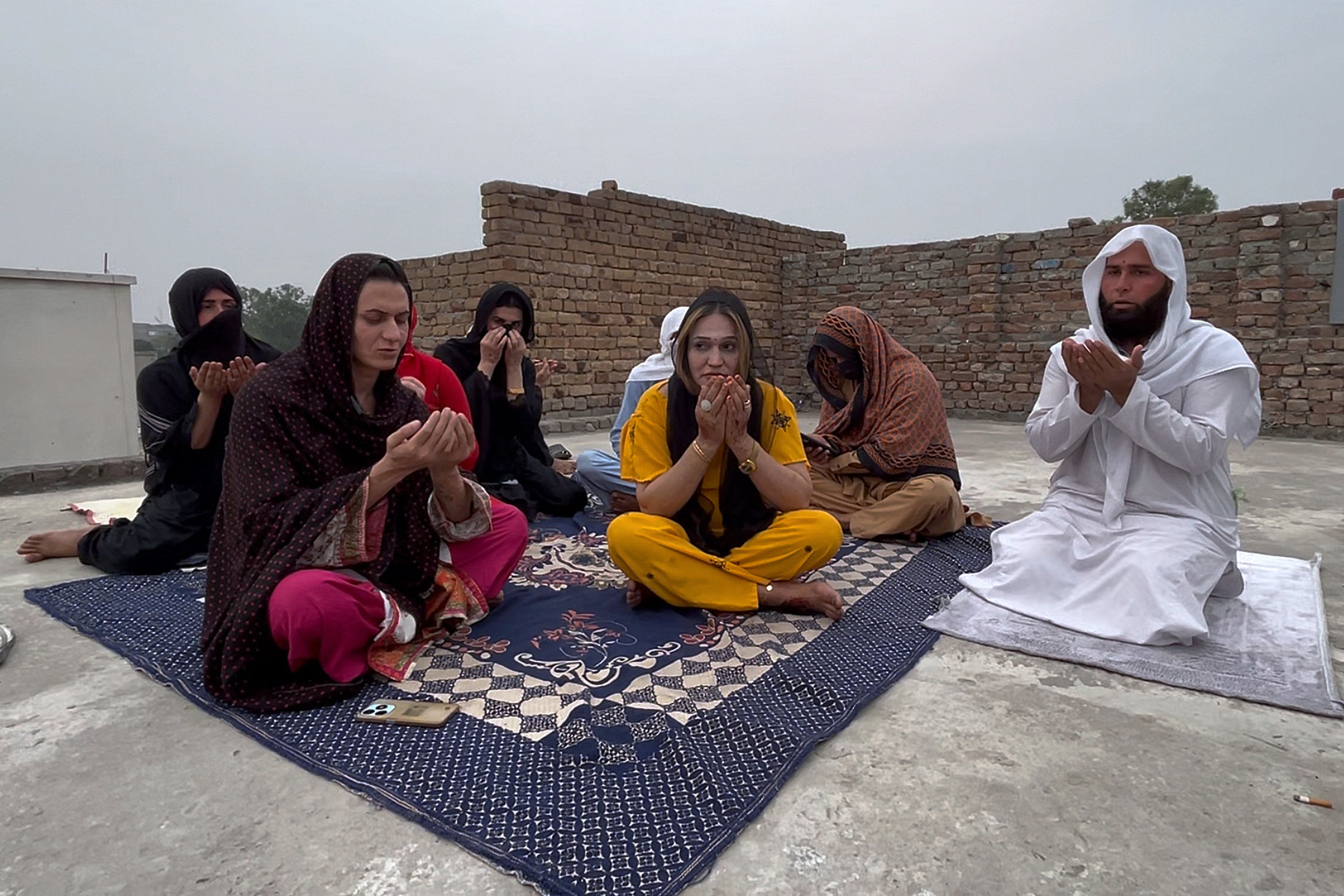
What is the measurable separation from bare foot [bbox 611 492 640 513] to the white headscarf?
87.0 inches

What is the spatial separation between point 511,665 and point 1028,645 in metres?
1.59

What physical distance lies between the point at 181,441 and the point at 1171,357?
12.5 feet

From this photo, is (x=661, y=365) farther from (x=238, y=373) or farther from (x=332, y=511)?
(x=332, y=511)

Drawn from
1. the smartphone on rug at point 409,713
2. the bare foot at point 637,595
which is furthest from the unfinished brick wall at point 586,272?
the smartphone on rug at point 409,713

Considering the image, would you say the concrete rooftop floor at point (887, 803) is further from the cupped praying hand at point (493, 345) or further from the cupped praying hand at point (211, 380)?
the cupped praying hand at point (493, 345)

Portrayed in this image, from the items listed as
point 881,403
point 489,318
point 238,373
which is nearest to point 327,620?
point 238,373

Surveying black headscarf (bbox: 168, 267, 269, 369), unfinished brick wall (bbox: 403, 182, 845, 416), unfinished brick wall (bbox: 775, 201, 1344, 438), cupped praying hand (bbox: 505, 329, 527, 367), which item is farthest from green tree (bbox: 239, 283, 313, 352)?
unfinished brick wall (bbox: 775, 201, 1344, 438)

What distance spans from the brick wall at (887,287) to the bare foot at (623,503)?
519cm

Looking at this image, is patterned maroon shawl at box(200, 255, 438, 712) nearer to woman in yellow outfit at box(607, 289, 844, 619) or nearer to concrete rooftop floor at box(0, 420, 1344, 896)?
concrete rooftop floor at box(0, 420, 1344, 896)

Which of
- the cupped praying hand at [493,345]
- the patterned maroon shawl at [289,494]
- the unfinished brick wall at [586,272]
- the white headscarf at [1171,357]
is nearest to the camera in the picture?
the patterned maroon shawl at [289,494]

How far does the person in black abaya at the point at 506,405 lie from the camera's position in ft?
14.1

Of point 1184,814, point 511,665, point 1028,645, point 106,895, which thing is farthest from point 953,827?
point 106,895

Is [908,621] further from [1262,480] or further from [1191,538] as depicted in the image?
[1262,480]

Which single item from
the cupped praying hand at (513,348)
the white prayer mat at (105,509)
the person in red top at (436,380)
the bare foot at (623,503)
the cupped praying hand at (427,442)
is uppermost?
the cupped praying hand at (513,348)
